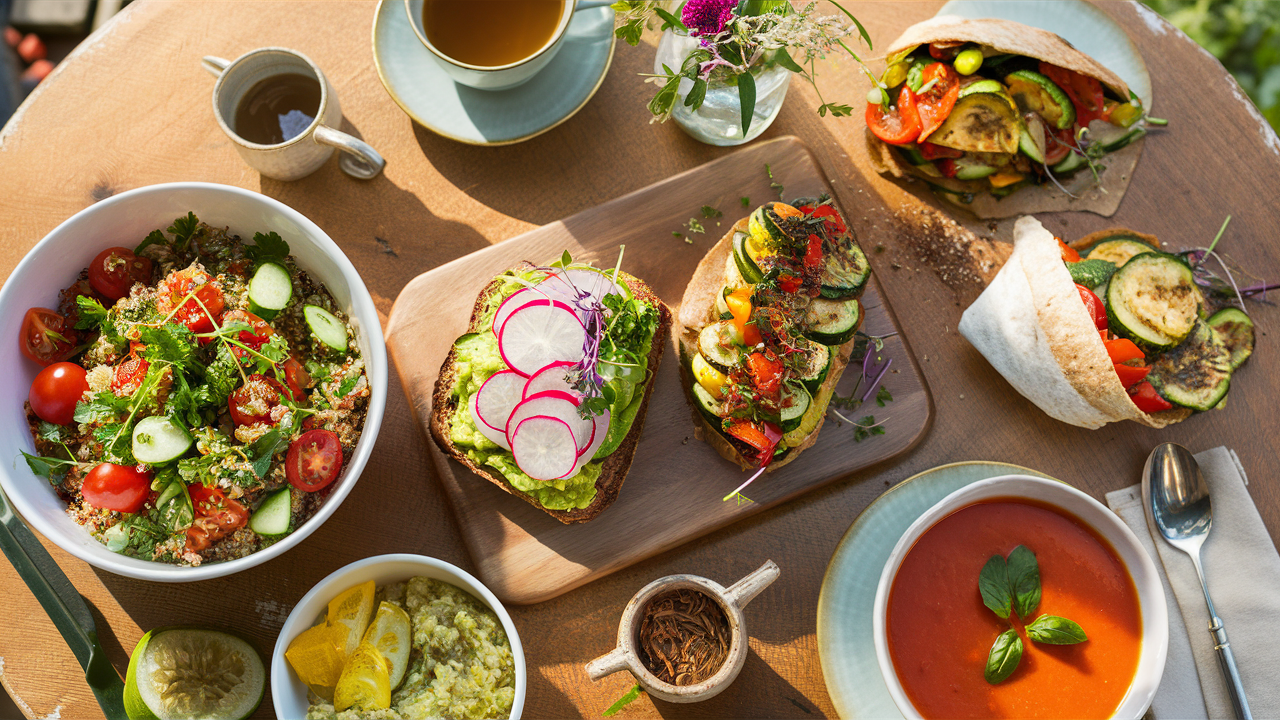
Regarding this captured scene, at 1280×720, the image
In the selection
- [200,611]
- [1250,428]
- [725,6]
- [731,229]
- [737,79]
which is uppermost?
[725,6]

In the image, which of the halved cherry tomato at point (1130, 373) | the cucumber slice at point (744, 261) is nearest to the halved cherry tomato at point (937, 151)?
the cucumber slice at point (744, 261)

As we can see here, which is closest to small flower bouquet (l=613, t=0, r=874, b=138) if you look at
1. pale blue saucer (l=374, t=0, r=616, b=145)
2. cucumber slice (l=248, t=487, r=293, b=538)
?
pale blue saucer (l=374, t=0, r=616, b=145)

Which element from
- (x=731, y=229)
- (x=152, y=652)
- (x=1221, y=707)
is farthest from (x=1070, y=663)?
(x=152, y=652)

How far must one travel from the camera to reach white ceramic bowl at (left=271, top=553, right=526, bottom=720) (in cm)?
237

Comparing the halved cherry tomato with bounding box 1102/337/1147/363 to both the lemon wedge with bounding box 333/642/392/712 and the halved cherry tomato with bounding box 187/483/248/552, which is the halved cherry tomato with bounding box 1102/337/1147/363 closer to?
the lemon wedge with bounding box 333/642/392/712

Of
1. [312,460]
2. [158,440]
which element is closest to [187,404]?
[158,440]

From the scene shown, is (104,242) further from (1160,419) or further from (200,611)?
(1160,419)

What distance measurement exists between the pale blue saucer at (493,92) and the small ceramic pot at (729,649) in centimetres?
188

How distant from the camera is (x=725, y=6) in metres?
2.53

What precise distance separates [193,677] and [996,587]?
2.81 m

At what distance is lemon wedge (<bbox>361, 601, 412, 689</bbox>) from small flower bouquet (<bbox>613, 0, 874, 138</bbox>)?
2031mm

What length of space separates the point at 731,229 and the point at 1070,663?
6.35 ft

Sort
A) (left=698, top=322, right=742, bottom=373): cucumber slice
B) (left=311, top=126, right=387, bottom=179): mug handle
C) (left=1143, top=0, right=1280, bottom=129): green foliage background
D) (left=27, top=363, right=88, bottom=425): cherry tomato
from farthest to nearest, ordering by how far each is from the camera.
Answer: (left=1143, top=0, right=1280, bottom=129): green foliage background
(left=311, top=126, right=387, bottom=179): mug handle
(left=698, top=322, right=742, bottom=373): cucumber slice
(left=27, top=363, right=88, bottom=425): cherry tomato

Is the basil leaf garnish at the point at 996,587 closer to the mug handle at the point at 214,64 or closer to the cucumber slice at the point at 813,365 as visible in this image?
the cucumber slice at the point at 813,365
